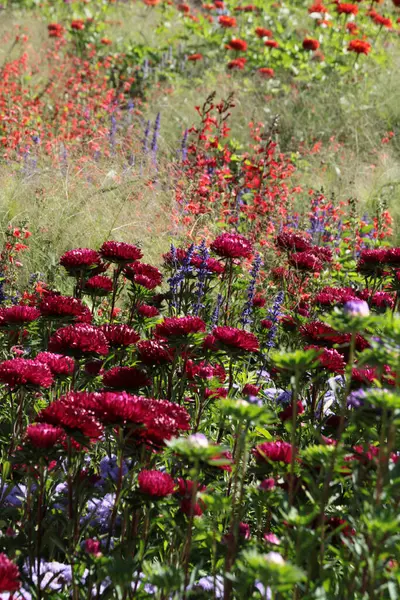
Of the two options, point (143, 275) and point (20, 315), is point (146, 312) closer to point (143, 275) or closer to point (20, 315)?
point (143, 275)

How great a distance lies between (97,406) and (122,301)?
8.09 feet

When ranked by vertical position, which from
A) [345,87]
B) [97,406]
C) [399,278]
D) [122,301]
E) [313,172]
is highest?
[345,87]

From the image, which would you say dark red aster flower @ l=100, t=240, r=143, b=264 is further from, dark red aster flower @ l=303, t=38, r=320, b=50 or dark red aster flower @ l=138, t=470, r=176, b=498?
dark red aster flower @ l=303, t=38, r=320, b=50

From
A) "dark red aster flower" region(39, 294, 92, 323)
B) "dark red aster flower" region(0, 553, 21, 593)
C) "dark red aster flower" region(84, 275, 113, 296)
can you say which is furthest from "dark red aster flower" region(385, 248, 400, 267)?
"dark red aster flower" region(0, 553, 21, 593)

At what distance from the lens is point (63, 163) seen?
5012mm

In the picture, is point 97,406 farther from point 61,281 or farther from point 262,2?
point 262,2

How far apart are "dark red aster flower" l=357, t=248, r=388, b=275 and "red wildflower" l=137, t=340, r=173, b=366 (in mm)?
933

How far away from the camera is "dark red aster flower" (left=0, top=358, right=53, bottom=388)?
1522mm

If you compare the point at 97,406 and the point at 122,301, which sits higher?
the point at 97,406

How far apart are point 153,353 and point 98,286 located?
61 cm

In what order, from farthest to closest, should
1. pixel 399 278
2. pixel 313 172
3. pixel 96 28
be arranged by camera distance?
pixel 96 28 < pixel 313 172 < pixel 399 278

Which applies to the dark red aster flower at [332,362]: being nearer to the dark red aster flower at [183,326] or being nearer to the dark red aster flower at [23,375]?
the dark red aster flower at [183,326]

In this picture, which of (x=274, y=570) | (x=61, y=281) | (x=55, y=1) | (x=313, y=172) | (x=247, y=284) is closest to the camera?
(x=274, y=570)

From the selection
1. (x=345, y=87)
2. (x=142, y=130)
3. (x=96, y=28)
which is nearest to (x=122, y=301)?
(x=142, y=130)
